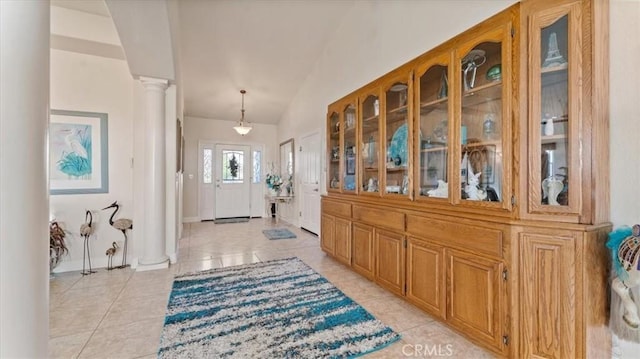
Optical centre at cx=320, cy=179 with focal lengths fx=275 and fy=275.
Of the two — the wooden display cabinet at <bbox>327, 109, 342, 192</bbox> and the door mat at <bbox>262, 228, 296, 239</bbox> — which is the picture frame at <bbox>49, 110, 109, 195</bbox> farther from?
the wooden display cabinet at <bbox>327, 109, 342, 192</bbox>

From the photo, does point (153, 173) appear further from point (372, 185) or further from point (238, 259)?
point (372, 185)

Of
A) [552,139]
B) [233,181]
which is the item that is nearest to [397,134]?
[552,139]

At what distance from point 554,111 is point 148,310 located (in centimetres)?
323

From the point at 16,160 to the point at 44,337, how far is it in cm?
44

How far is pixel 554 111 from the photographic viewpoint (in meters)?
1.58

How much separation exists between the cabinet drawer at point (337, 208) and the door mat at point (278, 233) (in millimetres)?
1580

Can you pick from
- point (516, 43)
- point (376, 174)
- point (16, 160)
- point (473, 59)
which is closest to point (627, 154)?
point (516, 43)

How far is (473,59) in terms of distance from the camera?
1.97m

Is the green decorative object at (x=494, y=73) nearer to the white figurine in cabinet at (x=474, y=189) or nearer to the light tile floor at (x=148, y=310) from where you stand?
the white figurine in cabinet at (x=474, y=189)

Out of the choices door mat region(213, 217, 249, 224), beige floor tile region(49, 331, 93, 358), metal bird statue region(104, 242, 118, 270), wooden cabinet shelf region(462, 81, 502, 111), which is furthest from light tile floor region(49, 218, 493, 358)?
door mat region(213, 217, 249, 224)

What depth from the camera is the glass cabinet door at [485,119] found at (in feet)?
5.62

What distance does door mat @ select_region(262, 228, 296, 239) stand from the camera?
509 cm

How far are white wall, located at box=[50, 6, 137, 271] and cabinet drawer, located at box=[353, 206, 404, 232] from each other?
2.84 m

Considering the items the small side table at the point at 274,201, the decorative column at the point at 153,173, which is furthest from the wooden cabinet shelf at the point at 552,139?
the small side table at the point at 274,201
